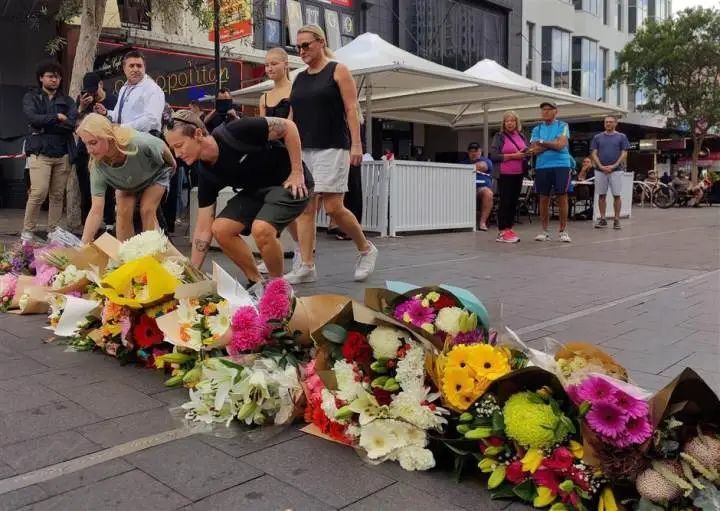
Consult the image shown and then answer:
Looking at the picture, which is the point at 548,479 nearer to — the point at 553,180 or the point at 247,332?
the point at 247,332

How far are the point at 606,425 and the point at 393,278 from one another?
4.05 meters

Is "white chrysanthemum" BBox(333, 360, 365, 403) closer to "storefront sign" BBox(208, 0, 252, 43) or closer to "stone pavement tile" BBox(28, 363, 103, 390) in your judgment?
"stone pavement tile" BBox(28, 363, 103, 390)

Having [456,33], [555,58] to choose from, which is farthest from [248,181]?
[555,58]

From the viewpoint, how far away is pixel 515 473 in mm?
2086

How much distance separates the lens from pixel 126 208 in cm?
523

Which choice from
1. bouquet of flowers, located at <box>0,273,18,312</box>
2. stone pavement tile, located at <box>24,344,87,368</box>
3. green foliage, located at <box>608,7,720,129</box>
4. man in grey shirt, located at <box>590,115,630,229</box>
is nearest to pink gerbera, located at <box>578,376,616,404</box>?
stone pavement tile, located at <box>24,344,87,368</box>

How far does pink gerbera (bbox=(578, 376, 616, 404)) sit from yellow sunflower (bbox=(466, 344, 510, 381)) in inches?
10.9

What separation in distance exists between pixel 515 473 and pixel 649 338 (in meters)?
2.09

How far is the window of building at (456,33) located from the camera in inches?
867

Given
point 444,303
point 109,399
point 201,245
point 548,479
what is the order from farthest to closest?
point 201,245 → point 109,399 → point 444,303 → point 548,479

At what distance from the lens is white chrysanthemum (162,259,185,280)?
347cm

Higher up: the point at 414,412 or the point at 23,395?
the point at 414,412

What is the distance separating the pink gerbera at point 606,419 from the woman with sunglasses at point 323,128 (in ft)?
12.0

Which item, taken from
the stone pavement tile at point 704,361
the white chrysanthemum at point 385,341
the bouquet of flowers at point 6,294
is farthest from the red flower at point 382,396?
the bouquet of flowers at point 6,294
